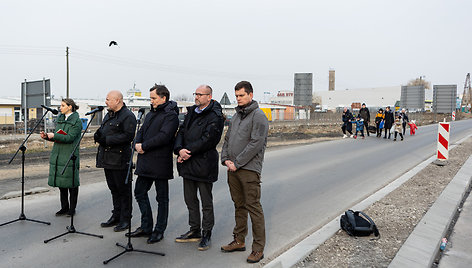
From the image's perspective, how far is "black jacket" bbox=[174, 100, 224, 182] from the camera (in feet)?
15.0

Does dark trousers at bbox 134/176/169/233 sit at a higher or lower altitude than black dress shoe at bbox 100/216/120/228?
higher

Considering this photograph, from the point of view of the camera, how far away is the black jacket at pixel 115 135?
17.0 feet

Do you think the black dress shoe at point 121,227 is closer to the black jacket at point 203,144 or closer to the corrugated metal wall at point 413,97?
the black jacket at point 203,144

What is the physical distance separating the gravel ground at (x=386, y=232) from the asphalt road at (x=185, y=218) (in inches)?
22.3

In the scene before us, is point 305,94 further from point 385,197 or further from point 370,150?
point 385,197

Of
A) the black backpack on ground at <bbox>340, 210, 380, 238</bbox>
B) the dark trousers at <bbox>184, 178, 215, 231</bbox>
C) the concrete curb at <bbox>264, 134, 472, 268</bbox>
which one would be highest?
the dark trousers at <bbox>184, 178, 215, 231</bbox>

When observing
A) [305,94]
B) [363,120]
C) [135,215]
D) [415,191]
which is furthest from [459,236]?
[305,94]

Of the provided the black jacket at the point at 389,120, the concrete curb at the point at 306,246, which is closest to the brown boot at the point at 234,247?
the concrete curb at the point at 306,246

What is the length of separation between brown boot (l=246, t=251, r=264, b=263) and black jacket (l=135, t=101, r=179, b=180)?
147cm

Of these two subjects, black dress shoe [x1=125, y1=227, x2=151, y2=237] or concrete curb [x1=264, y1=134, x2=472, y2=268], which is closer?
concrete curb [x1=264, y1=134, x2=472, y2=268]

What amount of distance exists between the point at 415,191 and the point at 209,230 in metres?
5.01

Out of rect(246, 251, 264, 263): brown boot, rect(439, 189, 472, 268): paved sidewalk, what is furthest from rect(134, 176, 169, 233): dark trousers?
rect(439, 189, 472, 268): paved sidewalk

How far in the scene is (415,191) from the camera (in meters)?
7.75

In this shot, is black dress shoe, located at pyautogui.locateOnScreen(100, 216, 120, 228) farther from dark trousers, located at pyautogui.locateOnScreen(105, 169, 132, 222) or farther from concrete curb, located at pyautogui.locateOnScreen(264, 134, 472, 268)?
concrete curb, located at pyautogui.locateOnScreen(264, 134, 472, 268)
